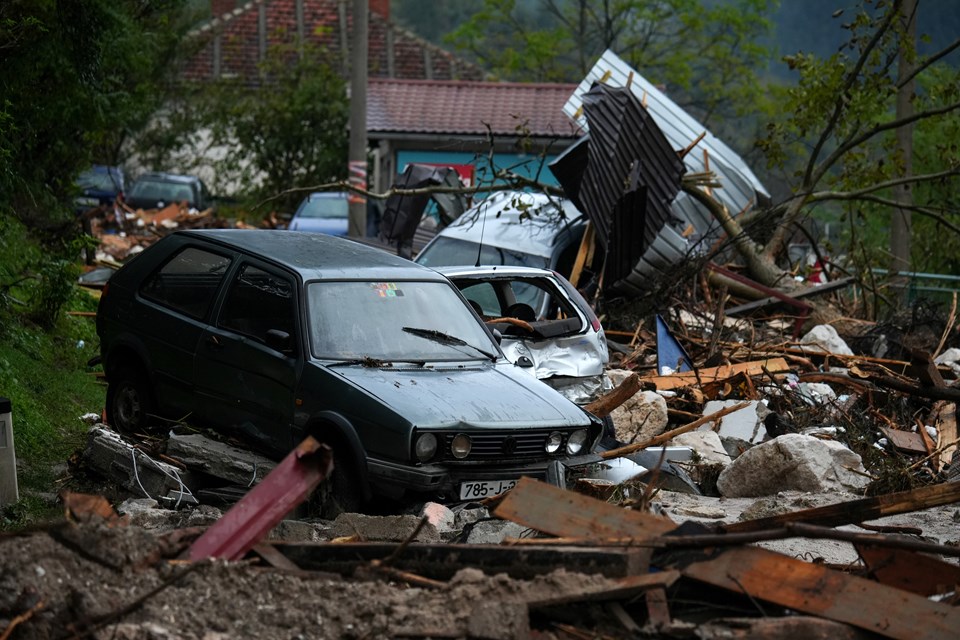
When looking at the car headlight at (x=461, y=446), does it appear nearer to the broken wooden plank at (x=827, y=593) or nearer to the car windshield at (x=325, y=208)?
the broken wooden plank at (x=827, y=593)

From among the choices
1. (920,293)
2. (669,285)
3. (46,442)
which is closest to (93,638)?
(46,442)

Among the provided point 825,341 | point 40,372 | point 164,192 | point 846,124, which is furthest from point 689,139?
point 164,192

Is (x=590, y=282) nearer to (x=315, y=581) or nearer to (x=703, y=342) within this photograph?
(x=703, y=342)

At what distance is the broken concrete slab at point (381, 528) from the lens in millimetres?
6207

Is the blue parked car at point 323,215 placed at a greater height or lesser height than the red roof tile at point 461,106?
lesser

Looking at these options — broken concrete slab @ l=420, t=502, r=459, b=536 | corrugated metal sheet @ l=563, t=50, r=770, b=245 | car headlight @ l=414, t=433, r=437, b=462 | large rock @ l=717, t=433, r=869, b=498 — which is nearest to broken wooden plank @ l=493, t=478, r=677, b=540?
broken concrete slab @ l=420, t=502, r=459, b=536

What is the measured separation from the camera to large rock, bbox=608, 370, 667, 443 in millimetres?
9992

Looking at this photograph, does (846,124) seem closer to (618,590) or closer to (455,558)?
(455,558)

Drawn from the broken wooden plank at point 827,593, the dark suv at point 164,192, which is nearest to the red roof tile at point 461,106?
the dark suv at point 164,192

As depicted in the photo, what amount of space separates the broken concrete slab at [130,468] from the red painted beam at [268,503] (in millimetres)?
2851

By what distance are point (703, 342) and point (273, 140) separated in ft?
75.4

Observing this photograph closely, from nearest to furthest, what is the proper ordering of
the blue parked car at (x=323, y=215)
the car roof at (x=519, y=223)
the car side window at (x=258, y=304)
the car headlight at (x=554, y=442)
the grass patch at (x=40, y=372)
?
the car headlight at (x=554, y=442)
the car side window at (x=258, y=304)
the grass patch at (x=40, y=372)
the car roof at (x=519, y=223)
the blue parked car at (x=323, y=215)

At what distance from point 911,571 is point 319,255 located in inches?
188

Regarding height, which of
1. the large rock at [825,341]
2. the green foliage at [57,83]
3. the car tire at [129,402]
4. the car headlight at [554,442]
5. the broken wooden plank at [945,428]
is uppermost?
the green foliage at [57,83]
